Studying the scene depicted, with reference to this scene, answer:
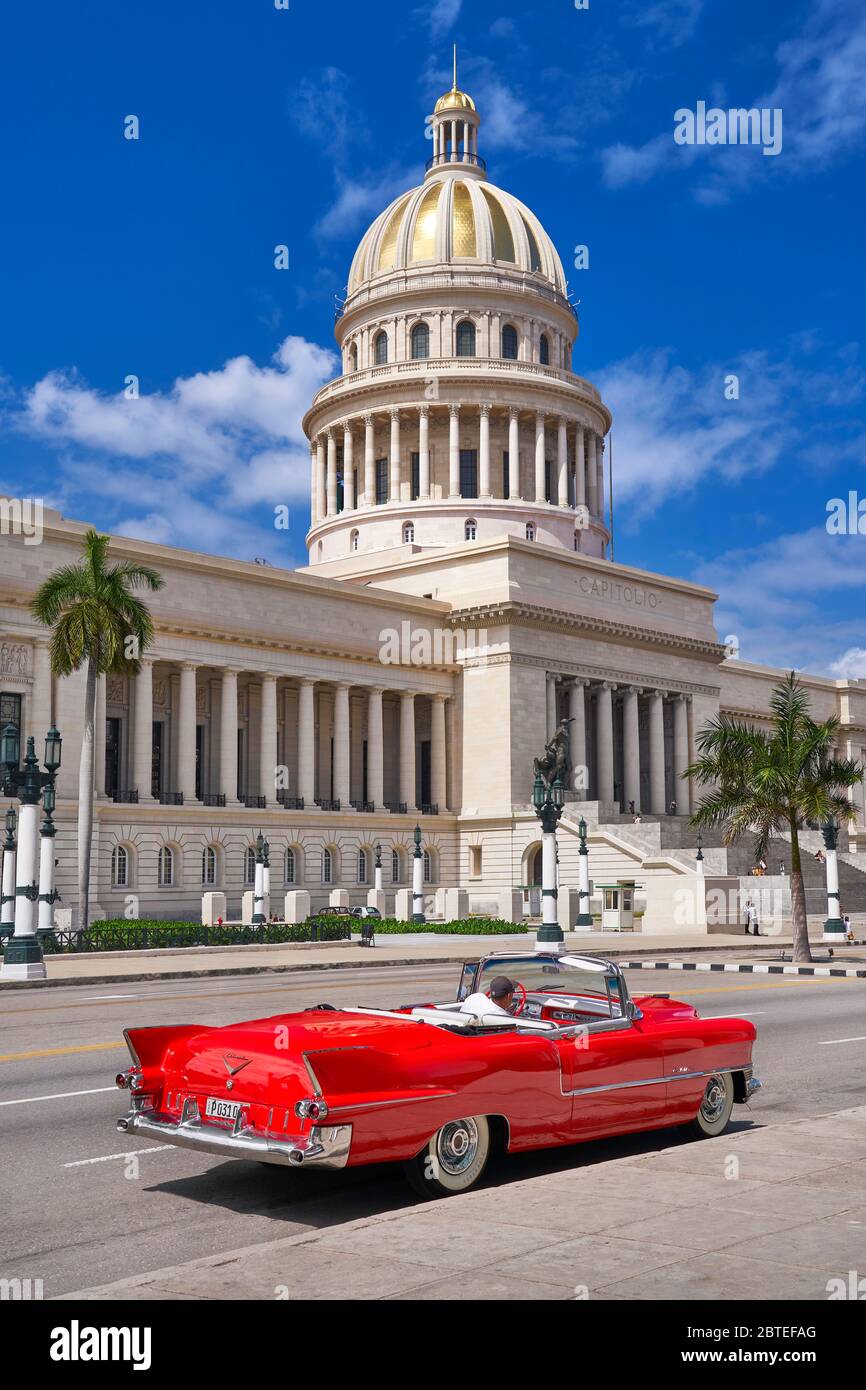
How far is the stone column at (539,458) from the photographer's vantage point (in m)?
82.1

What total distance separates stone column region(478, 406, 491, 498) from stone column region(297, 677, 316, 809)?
74.5 feet

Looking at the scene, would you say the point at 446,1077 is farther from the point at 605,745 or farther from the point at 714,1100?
the point at 605,745

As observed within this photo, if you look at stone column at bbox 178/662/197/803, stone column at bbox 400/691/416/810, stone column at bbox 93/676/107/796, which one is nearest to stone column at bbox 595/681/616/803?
stone column at bbox 400/691/416/810

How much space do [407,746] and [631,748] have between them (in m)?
13.0

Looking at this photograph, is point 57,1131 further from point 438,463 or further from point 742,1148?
point 438,463

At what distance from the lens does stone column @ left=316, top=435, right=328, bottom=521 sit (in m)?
87.8

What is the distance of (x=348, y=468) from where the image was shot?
8519 centimetres

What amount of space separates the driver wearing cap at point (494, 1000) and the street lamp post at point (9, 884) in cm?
2989

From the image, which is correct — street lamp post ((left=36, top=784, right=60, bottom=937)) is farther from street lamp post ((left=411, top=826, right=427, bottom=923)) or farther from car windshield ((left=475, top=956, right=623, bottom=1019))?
car windshield ((left=475, top=956, right=623, bottom=1019))

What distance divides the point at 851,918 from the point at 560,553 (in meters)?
25.0

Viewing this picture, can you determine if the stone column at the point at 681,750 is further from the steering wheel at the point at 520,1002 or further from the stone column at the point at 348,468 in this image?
the steering wheel at the point at 520,1002

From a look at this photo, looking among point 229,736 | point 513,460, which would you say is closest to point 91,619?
point 229,736

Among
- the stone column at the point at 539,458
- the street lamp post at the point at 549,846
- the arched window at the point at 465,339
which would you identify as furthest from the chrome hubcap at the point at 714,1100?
the arched window at the point at 465,339
